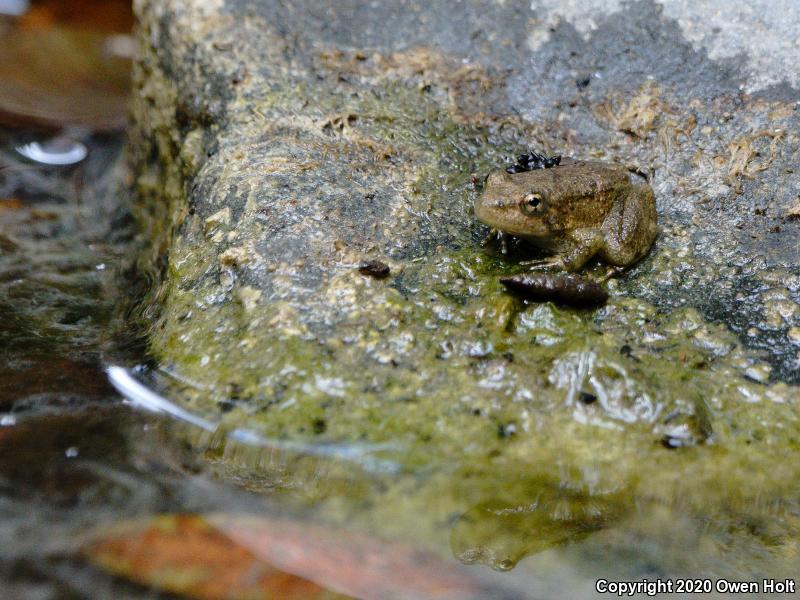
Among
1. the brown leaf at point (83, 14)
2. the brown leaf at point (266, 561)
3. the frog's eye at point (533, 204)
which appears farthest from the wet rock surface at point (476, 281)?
the brown leaf at point (83, 14)

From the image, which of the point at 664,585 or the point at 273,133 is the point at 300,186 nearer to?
the point at 273,133

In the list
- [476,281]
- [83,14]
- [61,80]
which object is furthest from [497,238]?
[83,14]

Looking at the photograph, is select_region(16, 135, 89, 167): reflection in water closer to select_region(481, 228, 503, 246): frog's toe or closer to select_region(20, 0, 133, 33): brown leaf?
select_region(20, 0, 133, 33): brown leaf

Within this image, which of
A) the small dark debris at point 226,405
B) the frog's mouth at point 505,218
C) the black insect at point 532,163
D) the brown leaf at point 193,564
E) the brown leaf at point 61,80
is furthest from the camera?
the brown leaf at point 61,80

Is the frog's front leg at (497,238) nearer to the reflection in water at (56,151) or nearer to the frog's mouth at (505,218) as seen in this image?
the frog's mouth at (505,218)

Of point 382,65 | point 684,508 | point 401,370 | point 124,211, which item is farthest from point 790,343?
point 124,211

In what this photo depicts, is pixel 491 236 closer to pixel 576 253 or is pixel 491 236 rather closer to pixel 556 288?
pixel 576 253
